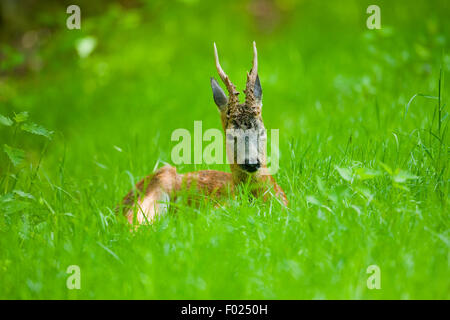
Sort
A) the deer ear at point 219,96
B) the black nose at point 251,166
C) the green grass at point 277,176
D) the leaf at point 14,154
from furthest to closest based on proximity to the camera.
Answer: the deer ear at point 219,96 < the black nose at point 251,166 < the leaf at point 14,154 < the green grass at point 277,176

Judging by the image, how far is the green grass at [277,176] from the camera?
3250 mm

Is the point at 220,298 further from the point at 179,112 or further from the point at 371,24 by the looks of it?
the point at 371,24

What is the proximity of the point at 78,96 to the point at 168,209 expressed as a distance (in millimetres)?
5240

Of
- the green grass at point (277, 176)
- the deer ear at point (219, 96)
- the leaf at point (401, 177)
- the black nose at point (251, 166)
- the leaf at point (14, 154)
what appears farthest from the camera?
the deer ear at point (219, 96)

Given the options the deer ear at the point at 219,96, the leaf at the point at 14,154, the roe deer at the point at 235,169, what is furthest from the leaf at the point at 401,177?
the leaf at the point at 14,154

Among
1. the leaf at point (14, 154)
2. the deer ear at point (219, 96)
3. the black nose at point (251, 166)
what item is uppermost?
the deer ear at point (219, 96)

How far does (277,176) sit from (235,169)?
0.50 meters

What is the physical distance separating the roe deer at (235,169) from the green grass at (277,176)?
0.19 meters

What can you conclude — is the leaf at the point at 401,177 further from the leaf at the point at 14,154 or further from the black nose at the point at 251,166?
the leaf at the point at 14,154

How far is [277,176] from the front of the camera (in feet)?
15.7

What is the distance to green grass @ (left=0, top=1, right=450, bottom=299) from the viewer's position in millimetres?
3250

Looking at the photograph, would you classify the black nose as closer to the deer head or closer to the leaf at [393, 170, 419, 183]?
the deer head
